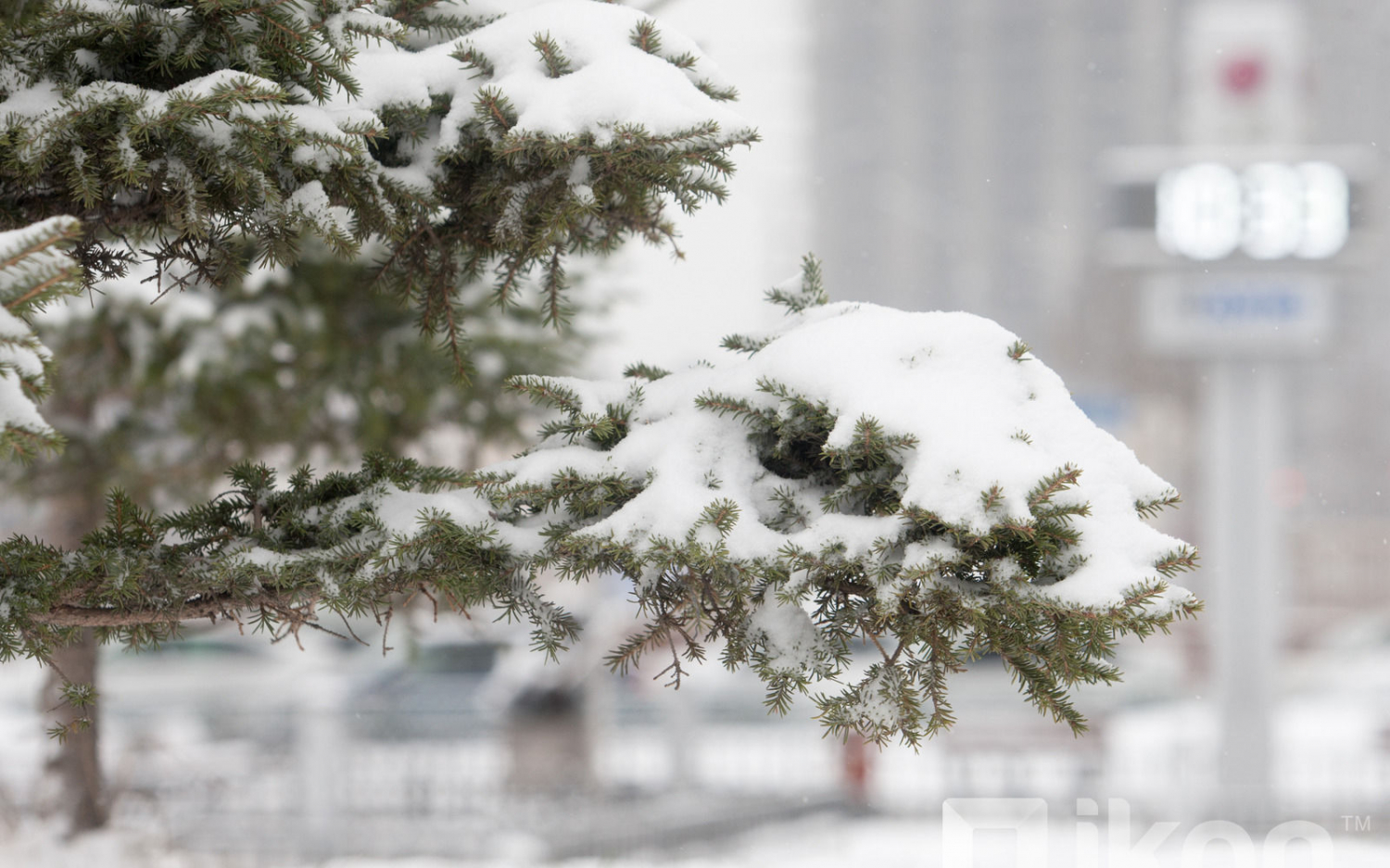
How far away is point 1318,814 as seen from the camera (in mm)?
7078

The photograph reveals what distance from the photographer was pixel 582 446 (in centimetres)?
168

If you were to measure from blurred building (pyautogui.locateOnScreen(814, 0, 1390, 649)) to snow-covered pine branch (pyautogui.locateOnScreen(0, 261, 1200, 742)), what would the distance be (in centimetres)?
568

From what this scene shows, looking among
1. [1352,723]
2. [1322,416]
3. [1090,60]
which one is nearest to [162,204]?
[1352,723]

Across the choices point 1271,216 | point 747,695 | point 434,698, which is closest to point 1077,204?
point 747,695

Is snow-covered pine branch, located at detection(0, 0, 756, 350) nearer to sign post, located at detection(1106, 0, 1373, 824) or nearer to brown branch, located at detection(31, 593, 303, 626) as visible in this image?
brown branch, located at detection(31, 593, 303, 626)

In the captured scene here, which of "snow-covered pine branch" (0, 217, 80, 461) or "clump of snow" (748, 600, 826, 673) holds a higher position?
"snow-covered pine branch" (0, 217, 80, 461)

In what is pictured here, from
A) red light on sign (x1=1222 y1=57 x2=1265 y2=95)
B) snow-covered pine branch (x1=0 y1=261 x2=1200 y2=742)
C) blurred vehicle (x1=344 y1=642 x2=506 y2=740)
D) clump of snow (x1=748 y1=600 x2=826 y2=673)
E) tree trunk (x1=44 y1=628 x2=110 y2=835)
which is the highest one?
red light on sign (x1=1222 y1=57 x2=1265 y2=95)

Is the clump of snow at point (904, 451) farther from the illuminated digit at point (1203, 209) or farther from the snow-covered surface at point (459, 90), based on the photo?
the illuminated digit at point (1203, 209)

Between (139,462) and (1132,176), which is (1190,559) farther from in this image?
(1132,176)

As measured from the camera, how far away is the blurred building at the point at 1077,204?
21.2 m

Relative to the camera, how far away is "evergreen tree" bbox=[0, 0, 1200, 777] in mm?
1391

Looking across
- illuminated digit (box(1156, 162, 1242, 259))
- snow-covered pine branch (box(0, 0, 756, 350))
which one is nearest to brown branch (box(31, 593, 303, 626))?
snow-covered pine branch (box(0, 0, 756, 350))

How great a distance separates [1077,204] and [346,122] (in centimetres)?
4358

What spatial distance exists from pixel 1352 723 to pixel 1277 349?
8162 millimetres
